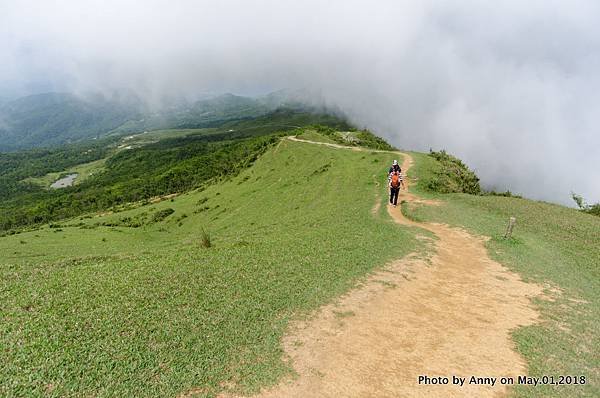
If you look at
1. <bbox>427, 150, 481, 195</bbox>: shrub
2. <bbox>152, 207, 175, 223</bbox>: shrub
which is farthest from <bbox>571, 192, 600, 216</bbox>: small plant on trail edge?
<bbox>152, 207, 175, 223</bbox>: shrub

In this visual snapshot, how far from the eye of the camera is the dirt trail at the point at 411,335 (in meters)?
8.84

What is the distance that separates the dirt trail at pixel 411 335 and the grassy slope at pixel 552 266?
2.35 feet

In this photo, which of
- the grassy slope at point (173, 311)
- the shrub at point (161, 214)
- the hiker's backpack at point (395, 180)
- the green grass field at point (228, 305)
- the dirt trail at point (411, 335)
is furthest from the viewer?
the shrub at point (161, 214)

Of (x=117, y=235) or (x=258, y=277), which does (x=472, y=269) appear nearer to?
(x=258, y=277)

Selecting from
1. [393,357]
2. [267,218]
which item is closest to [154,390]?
[393,357]

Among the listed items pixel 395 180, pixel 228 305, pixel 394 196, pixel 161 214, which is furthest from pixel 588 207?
pixel 161 214

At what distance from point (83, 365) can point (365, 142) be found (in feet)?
244

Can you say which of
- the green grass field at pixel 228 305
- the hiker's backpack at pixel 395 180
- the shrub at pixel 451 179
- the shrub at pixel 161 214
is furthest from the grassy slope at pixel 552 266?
the shrub at pixel 161 214

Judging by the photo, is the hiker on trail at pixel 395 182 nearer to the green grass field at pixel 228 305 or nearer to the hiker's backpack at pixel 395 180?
the hiker's backpack at pixel 395 180

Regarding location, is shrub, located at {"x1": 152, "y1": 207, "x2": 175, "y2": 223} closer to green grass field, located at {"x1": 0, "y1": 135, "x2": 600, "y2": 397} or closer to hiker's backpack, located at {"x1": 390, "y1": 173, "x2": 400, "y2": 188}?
green grass field, located at {"x1": 0, "y1": 135, "x2": 600, "y2": 397}

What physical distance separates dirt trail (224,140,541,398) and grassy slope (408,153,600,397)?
2.35 ft

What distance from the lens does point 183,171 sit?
5049 inches

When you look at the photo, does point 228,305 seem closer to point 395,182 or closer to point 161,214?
point 395,182

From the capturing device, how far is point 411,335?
36.4 feet
